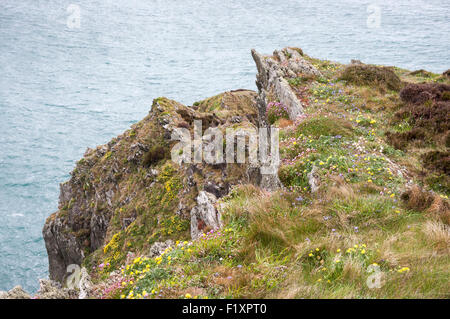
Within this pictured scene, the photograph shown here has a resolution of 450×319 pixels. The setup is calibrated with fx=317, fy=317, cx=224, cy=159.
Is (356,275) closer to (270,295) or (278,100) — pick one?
(270,295)

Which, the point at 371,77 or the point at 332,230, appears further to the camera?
the point at 371,77

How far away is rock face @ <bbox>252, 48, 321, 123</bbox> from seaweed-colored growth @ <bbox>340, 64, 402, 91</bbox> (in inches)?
101

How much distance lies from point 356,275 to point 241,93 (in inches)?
1782

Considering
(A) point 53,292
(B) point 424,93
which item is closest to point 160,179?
→ (A) point 53,292

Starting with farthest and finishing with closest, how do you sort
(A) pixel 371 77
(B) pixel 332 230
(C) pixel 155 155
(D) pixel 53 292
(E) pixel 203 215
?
1. (C) pixel 155 155
2. (A) pixel 371 77
3. (E) pixel 203 215
4. (D) pixel 53 292
5. (B) pixel 332 230

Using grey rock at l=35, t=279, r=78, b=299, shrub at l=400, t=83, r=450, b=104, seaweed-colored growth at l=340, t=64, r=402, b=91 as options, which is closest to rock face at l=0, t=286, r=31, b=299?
grey rock at l=35, t=279, r=78, b=299

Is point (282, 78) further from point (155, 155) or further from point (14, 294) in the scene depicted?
point (14, 294)

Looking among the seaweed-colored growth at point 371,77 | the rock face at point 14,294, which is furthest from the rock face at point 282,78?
the rock face at point 14,294

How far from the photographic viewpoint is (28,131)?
637 ft

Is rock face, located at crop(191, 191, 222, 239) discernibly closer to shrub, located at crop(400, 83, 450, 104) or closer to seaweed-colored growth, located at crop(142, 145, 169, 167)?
shrub, located at crop(400, 83, 450, 104)

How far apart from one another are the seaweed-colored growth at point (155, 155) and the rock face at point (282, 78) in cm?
1049

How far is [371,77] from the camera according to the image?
75.0 ft

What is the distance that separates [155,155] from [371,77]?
19775mm
